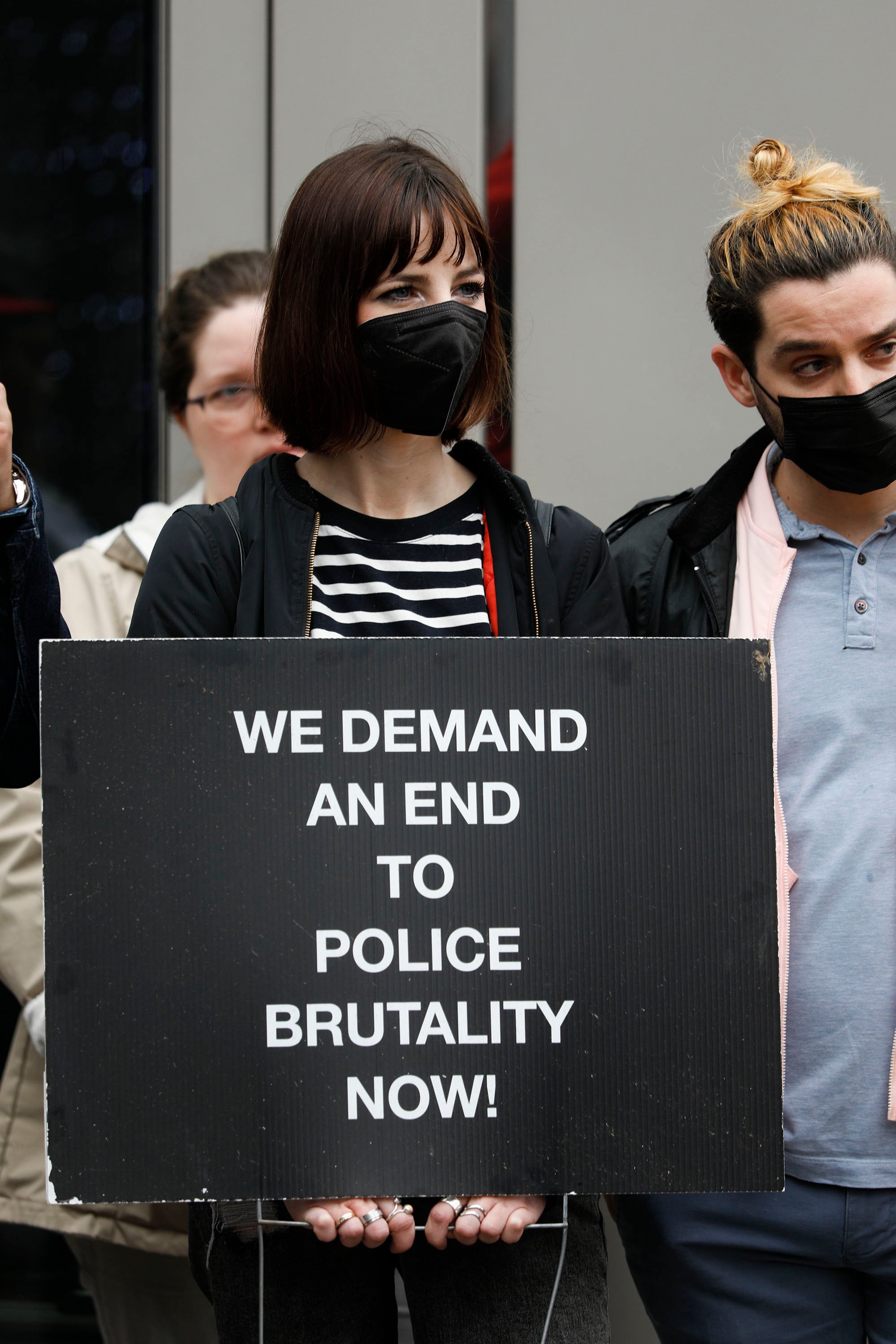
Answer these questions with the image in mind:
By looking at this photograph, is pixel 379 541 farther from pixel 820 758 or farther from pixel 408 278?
pixel 820 758

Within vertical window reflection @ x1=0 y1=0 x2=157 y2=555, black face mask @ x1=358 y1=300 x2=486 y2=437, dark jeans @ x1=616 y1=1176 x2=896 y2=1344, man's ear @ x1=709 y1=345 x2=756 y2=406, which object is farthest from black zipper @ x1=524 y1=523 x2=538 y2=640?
vertical window reflection @ x1=0 y1=0 x2=157 y2=555

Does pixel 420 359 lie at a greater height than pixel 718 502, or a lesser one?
greater

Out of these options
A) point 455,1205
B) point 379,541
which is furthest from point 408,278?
point 455,1205

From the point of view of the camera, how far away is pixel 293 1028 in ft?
4.96

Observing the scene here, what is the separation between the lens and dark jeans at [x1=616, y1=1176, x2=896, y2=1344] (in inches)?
71.4

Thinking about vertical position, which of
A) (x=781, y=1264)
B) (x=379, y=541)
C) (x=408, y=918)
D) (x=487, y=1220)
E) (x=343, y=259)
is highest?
(x=343, y=259)

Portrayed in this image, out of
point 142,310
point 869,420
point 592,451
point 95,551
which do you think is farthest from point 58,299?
point 869,420

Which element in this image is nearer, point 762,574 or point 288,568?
point 288,568

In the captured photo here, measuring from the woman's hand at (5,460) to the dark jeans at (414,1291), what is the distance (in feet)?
3.21

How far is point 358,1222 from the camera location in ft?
4.97

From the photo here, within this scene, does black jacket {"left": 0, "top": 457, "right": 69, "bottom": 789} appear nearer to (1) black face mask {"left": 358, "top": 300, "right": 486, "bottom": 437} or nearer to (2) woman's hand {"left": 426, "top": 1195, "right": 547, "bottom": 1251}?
(1) black face mask {"left": 358, "top": 300, "right": 486, "bottom": 437}

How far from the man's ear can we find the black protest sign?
25.5 inches

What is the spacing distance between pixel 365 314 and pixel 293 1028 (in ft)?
3.08

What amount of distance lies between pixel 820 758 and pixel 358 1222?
891 millimetres
